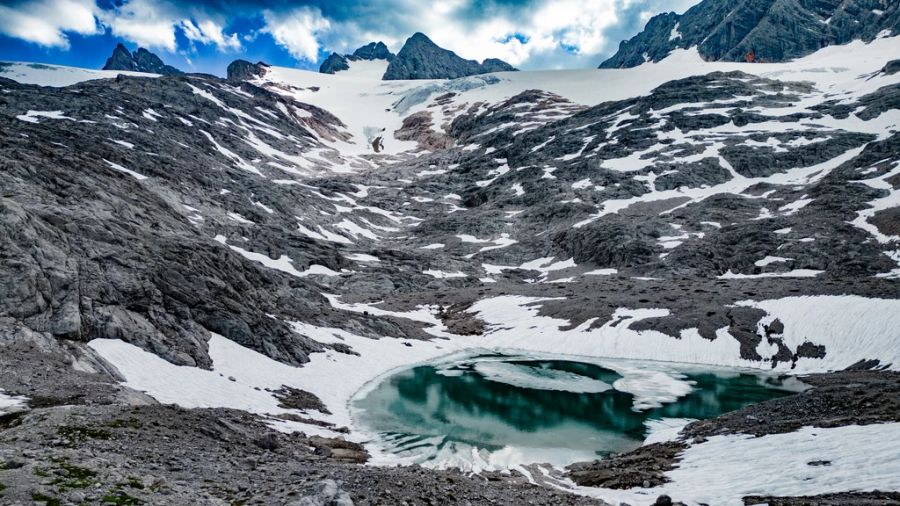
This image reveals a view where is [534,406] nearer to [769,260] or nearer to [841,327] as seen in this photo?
[841,327]

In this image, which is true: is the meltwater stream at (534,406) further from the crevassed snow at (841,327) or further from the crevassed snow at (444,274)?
the crevassed snow at (444,274)

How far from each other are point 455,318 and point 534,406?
131 ft

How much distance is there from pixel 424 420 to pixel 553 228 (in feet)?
329

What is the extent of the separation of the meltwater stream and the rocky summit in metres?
0.35

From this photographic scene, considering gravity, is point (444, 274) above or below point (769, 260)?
below

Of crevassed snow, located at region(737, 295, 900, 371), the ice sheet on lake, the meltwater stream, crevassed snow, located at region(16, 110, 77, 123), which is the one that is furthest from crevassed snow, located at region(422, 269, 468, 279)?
crevassed snow, located at region(16, 110, 77, 123)

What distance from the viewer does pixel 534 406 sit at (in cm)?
4106

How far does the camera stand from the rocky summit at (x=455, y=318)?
56.7 feet

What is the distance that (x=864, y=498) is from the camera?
14242 millimetres

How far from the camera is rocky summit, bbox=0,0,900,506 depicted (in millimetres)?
17281

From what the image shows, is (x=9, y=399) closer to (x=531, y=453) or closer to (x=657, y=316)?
(x=531, y=453)

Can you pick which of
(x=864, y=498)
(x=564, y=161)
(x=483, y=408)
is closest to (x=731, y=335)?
(x=483, y=408)

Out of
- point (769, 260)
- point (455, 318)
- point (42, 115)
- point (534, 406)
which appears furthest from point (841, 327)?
point (42, 115)

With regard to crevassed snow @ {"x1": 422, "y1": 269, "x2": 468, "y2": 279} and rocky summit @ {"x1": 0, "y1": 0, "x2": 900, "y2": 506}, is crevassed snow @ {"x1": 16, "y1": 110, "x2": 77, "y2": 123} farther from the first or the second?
crevassed snow @ {"x1": 422, "y1": 269, "x2": 468, "y2": 279}
